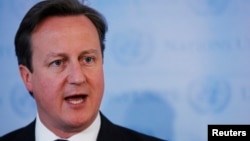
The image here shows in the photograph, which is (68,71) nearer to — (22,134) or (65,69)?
(65,69)

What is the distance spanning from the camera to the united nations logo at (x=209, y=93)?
188cm

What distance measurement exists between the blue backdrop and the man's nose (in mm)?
234

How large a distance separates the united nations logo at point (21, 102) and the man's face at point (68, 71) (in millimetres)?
168

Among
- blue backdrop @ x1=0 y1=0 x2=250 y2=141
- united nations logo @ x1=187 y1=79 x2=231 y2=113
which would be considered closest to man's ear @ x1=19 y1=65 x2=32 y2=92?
blue backdrop @ x1=0 y1=0 x2=250 y2=141

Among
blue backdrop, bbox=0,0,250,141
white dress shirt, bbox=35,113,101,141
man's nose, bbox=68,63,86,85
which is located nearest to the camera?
man's nose, bbox=68,63,86,85

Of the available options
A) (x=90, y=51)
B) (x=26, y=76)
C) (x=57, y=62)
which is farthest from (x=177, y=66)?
(x=26, y=76)

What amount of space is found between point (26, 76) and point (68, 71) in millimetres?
230

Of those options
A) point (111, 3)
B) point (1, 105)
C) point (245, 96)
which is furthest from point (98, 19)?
point (245, 96)

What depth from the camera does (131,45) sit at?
190cm

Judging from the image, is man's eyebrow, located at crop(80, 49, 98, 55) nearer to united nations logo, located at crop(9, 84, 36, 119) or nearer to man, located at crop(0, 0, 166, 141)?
man, located at crop(0, 0, 166, 141)

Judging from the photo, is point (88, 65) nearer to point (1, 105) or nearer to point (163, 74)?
point (163, 74)

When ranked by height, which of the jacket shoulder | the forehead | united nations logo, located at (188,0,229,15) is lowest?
the jacket shoulder

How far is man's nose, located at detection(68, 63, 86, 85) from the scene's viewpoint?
1636 millimetres

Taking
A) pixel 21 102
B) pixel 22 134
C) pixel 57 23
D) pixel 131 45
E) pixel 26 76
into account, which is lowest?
pixel 22 134
